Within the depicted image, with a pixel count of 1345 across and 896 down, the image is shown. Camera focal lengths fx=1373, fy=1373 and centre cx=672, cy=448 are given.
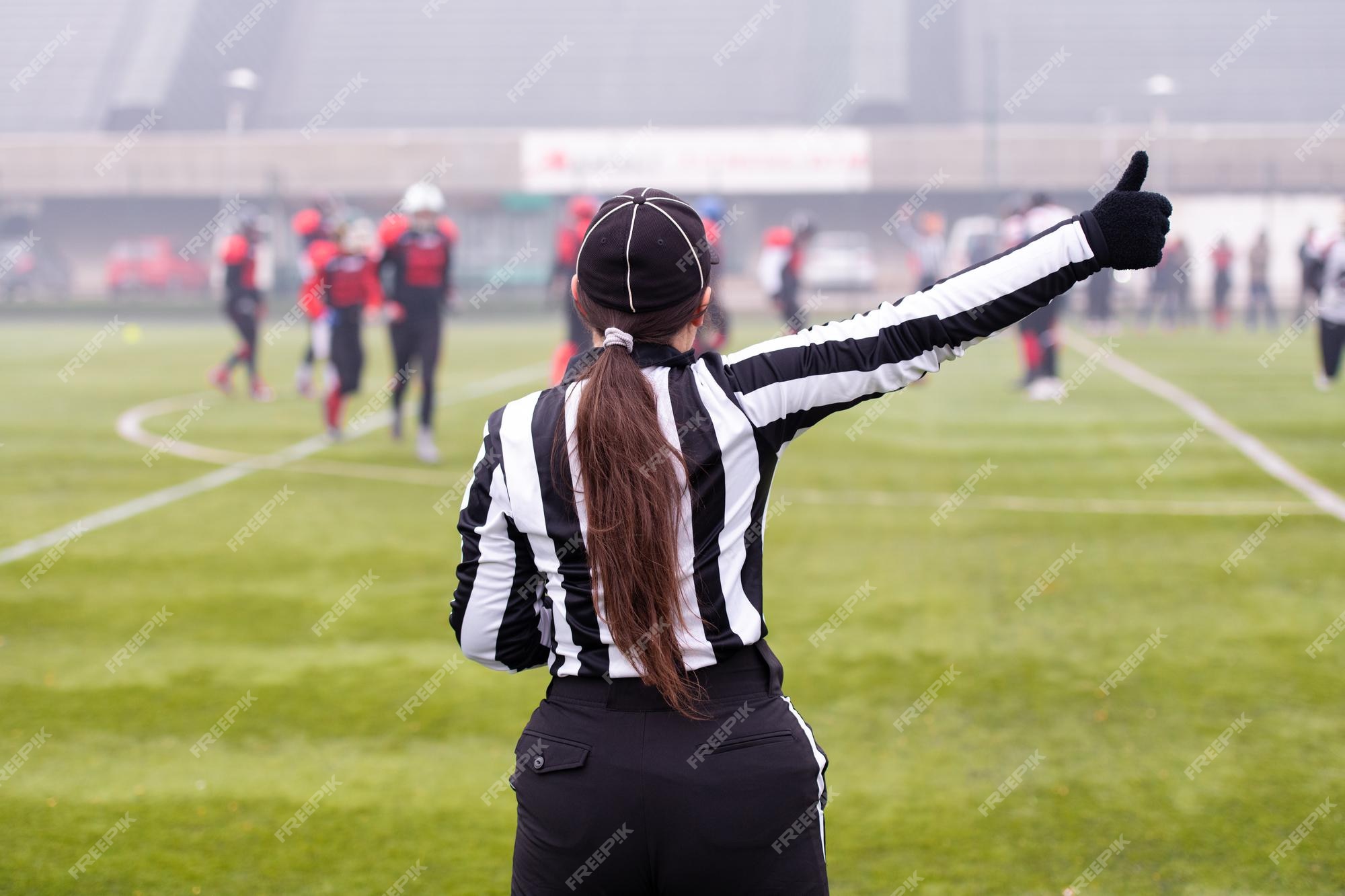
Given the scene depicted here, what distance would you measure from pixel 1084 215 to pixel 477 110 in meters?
59.4

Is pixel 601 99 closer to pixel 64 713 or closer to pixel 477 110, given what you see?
pixel 477 110

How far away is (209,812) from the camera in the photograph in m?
4.30

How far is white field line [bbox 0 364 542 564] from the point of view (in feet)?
26.2

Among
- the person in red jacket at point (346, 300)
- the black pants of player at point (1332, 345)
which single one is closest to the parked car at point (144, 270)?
the person in red jacket at point (346, 300)

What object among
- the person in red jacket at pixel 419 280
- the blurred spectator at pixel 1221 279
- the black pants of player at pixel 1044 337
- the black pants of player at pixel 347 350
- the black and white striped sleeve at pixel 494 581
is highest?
the black and white striped sleeve at pixel 494 581

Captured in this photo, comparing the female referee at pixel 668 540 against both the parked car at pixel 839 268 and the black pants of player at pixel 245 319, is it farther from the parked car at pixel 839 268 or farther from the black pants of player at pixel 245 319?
the parked car at pixel 839 268

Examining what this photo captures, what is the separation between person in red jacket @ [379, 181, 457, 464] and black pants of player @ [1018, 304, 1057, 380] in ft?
22.5

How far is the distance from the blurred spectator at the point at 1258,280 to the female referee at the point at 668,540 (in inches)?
1123

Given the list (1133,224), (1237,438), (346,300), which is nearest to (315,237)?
(346,300)

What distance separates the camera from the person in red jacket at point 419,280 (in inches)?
436

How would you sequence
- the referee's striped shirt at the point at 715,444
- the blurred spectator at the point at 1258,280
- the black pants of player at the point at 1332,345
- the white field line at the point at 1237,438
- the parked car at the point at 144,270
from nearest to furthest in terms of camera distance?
the referee's striped shirt at the point at 715,444 < the white field line at the point at 1237,438 < the black pants of player at the point at 1332,345 < the blurred spectator at the point at 1258,280 < the parked car at the point at 144,270

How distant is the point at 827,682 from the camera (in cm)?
546

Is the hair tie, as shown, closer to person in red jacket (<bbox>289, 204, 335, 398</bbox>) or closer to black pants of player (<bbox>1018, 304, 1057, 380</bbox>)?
person in red jacket (<bbox>289, 204, 335, 398</bbox>)

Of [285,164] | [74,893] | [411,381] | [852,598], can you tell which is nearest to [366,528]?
[852,598]
